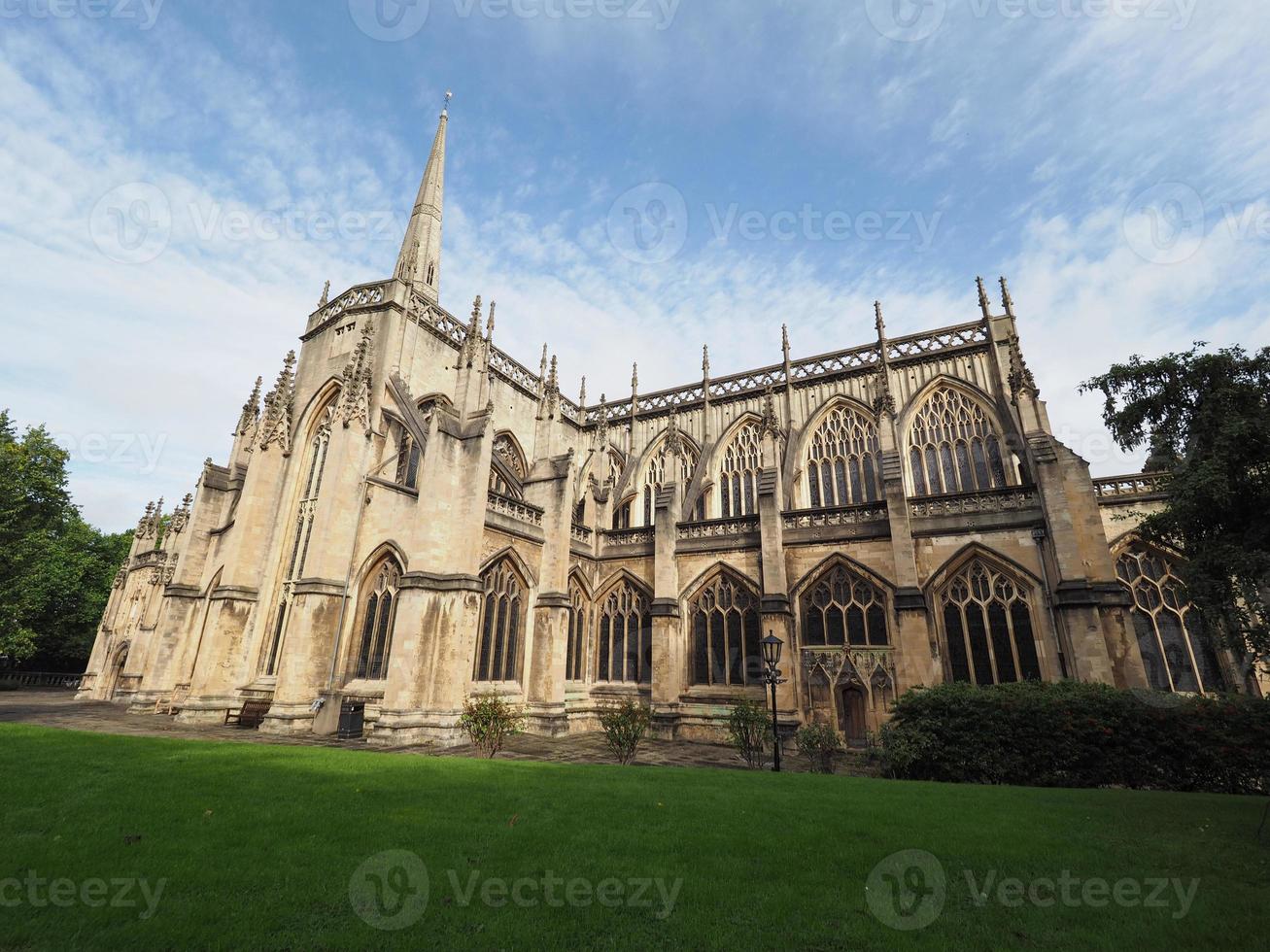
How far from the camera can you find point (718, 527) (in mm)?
20500

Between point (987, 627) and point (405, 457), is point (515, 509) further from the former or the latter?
point (987, 627)

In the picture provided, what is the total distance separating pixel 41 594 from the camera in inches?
1066

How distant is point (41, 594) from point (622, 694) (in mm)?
28490

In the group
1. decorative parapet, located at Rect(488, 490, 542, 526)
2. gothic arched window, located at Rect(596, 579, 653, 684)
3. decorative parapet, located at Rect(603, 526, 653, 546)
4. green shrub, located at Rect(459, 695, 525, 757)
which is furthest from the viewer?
decorative parapet, located at Rect(603, 526, 653, 546)

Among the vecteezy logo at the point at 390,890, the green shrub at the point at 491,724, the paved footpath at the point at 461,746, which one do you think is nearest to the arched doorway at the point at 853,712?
the paved footpath at the point at 461,746

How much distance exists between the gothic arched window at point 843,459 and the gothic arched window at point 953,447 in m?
1.51

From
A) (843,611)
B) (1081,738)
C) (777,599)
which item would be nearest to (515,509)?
(777,599)

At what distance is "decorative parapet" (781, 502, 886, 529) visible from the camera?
18.3 m

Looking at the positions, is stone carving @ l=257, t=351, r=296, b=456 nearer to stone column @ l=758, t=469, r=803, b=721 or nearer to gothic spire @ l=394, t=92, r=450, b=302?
gothic spire @ l=394, t=92, r=450, b=302

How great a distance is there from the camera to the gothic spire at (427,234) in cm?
2725

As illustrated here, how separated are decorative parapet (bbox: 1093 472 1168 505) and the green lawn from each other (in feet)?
37.8

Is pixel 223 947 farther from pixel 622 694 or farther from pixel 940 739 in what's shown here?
pixel 622 694

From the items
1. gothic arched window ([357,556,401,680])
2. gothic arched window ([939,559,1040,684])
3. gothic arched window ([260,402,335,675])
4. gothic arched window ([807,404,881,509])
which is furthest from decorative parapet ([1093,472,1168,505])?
gothic arched window ([260,402,335,675])
